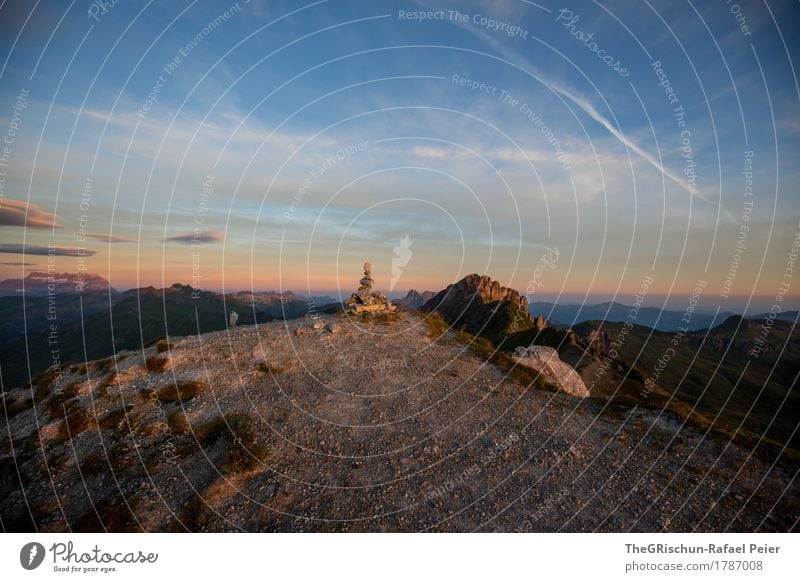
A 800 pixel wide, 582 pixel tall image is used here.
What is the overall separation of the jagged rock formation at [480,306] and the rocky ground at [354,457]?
88.3 m

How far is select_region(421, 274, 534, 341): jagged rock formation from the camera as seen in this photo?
394 ft

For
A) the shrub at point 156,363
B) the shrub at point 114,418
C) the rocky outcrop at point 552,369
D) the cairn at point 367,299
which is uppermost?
the cairn at point 367,299

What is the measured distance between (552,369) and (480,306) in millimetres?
116603

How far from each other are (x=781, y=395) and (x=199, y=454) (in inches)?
11245

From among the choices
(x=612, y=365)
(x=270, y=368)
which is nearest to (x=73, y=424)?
(x=270, y=368)

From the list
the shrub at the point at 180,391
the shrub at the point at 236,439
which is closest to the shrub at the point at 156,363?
the shrub at the point at 180,391

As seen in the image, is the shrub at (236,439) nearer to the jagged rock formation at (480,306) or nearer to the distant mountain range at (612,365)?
the distant mountain range at (612,365)

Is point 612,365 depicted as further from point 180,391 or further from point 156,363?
point 156,363

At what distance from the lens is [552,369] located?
3566 centimetres

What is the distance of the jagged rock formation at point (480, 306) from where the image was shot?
120 meters

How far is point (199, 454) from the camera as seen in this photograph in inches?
920
